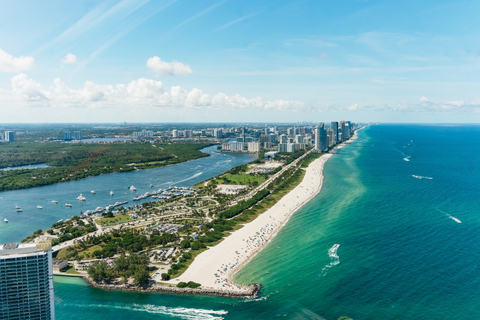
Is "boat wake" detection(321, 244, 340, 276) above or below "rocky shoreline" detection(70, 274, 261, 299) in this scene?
above

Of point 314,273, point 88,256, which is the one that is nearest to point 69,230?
point 88,256

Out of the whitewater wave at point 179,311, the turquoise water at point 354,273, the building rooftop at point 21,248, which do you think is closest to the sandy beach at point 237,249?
the turquoise water at point 354,273

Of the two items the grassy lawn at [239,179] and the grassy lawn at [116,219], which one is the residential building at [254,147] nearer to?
the grassy lawn at [239,179]

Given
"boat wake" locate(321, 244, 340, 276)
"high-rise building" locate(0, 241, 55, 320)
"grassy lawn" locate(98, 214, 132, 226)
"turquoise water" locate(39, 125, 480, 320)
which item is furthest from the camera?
"grassy lawn" locate(98, 214, 132, 226)

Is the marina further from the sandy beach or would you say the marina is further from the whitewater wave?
the sandy beach

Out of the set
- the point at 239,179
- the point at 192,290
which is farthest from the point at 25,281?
the point at 239,179

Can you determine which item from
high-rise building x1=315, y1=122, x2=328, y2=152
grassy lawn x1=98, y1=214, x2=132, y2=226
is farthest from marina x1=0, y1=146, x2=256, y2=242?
high-rise building x1=315, y1=122, x2=328, y2=152

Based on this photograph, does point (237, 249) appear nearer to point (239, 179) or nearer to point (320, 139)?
point (239, 179)
